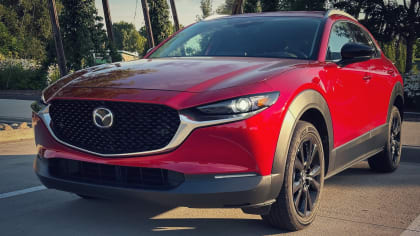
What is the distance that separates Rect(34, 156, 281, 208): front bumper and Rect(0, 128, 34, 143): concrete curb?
18.7ft

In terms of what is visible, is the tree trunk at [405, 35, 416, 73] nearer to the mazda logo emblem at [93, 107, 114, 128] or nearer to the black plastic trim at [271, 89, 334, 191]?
the black plastic trim at [271, 89, 334, 191]

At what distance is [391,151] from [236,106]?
3321 millimetres

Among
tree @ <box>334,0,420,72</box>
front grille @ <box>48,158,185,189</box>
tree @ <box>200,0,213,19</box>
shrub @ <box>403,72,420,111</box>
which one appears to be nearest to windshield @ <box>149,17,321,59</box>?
front grille @ <box>48,158,185,189</box>

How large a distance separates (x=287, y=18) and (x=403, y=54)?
18948 mm

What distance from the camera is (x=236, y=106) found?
3176 millimetres

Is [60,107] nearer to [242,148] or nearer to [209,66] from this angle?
[209,66]

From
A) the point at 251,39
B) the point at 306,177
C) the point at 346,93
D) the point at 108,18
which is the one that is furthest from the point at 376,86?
the point at 108,18

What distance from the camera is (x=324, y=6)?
28172 mm

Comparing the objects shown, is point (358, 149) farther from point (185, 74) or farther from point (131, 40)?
point (131, 40)

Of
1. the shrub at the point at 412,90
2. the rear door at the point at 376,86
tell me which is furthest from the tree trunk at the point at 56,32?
the rear door at the point at 376,86

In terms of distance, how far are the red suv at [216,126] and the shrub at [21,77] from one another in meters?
27.8

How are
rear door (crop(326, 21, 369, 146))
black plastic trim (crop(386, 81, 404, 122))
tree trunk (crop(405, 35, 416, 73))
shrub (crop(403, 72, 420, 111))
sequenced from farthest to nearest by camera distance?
tree trunk (crop(405, 35, 416, 73)), shrub (crop(403, 72, 420, 111)), black plastic trim (crop(386, 81, 404, 122)), rear door (crop(326, 21, 369, 146))

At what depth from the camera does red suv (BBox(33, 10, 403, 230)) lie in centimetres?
316

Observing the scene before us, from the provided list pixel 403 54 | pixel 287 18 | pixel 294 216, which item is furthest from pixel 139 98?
pixel 403 54
